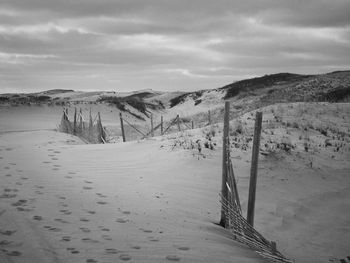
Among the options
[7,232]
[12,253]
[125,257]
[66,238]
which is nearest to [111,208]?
[66,238]

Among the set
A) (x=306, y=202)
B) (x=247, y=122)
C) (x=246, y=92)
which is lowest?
(x=306, y=202)

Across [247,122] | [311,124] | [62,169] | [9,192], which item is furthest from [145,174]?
[311,124]

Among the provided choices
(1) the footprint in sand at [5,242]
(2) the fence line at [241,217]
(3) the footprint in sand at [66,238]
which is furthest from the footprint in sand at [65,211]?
(2) the fence line at [241,217]

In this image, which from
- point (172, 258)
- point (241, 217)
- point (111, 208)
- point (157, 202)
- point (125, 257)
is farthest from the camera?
point (157, 202)

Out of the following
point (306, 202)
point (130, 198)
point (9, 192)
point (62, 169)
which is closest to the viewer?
point (9, 192)

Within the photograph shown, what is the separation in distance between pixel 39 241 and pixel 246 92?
47.7 meters

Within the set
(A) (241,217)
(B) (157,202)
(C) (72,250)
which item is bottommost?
(B) (157,202)

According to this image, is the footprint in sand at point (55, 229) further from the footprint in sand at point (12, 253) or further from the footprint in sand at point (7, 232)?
the footprint in sand at point (12, 253)

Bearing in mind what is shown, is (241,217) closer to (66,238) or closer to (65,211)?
(66,238)

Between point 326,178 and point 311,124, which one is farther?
point 311,124

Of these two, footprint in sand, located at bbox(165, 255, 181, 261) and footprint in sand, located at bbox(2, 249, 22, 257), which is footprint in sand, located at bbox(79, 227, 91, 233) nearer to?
footprint in sand, located at bbox(2, 249, 22, 257)

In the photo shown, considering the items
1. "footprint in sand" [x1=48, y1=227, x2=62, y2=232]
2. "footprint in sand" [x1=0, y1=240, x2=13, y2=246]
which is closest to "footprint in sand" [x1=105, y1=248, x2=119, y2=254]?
"footprint in sand" [x1=48, y1=227, x2=62, y2=232]

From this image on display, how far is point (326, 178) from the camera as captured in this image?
9.95 metres

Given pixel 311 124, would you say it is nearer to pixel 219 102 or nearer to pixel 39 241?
pixel 39 241
